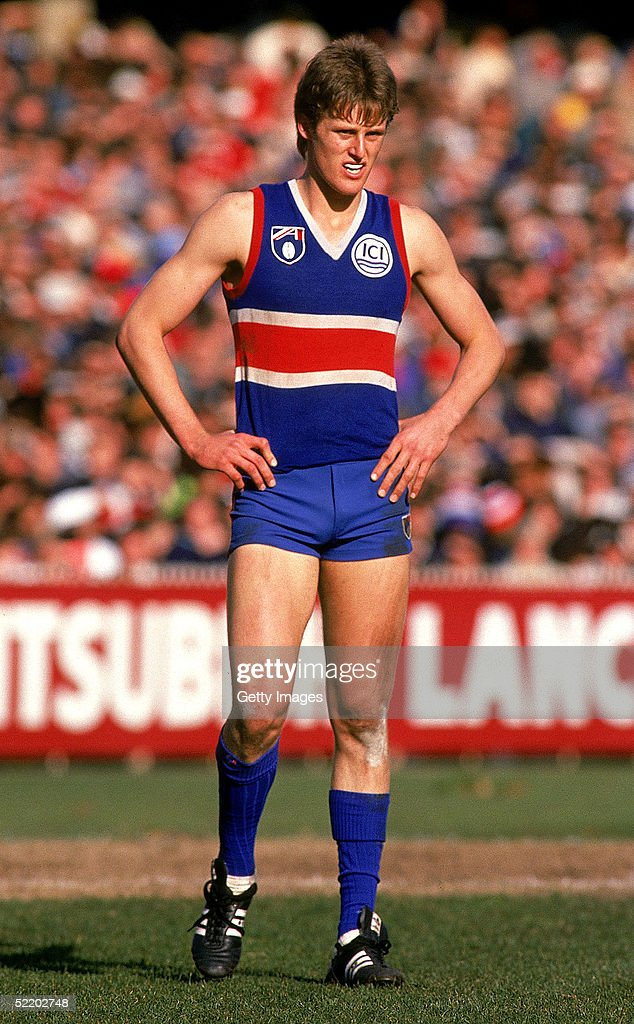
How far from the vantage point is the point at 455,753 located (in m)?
12.7

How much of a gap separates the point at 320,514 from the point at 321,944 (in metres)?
1.79

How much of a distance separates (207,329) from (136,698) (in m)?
3.90

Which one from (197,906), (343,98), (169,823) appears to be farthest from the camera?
(169,823)

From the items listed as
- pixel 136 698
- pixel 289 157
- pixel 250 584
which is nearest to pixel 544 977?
pixel 250 584

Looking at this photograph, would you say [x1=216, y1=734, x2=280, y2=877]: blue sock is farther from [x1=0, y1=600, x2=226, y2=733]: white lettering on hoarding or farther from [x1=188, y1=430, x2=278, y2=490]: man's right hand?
[x1=0, y1=600, x2=226, y2=733]: white lettering on hoarding

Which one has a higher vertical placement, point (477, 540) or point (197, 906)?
point (477, 540)

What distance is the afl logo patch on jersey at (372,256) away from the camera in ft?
16.7

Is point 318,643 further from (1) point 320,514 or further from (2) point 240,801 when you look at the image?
(1) point 320,514

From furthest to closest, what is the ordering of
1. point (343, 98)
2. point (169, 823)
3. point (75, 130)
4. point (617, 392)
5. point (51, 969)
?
point (75, 130) < point (617, 392) < point (169, 823) < point (51, 969) < point (343, 98)

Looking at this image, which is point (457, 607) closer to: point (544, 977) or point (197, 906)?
point (197, 906)

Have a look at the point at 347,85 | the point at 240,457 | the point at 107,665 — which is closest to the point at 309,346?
the point at 240,457

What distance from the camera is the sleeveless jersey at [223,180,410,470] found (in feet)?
16.6

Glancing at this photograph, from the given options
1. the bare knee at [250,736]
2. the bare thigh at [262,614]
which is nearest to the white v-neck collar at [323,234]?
the bare thigh at [262,614]

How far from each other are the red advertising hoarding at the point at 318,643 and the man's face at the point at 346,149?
7095 mm
